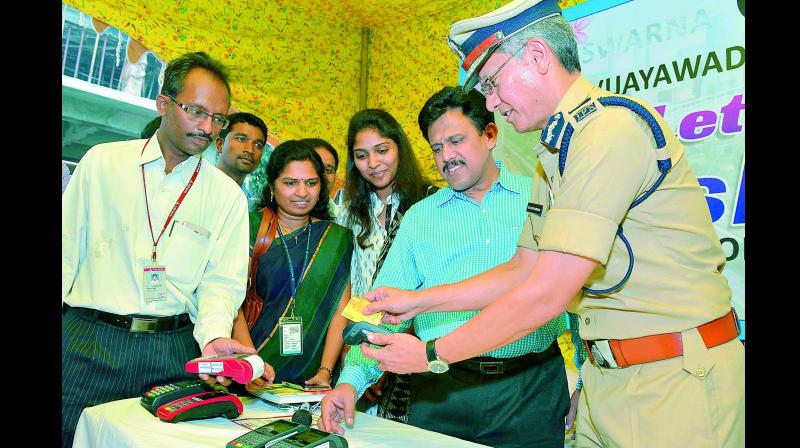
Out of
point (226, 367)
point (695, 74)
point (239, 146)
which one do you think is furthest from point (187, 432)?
point (695, 74)

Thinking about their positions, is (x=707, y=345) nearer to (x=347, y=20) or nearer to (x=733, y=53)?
(x=733, y=53)

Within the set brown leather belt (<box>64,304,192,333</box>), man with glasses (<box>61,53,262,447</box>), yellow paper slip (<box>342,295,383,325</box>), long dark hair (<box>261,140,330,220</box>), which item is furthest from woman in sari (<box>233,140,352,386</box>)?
yellow paper slip (<box>342,295,383,325</box>)

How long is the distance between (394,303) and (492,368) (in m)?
0.45

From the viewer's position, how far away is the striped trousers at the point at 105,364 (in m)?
1.66

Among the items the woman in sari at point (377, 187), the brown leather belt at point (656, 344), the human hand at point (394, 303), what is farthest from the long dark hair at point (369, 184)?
the brown leather belt at point (656, 344)

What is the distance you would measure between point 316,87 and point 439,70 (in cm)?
87

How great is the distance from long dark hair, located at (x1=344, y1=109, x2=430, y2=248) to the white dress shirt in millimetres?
666

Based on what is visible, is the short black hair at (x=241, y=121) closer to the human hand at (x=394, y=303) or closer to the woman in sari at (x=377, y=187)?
the woman in sari at (x=377, y=187)

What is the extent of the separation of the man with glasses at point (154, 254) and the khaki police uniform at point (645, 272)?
3.32 ft

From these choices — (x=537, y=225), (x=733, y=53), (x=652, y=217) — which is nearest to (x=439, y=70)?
(x=733, y=53)

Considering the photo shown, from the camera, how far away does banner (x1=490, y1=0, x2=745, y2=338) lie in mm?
2400

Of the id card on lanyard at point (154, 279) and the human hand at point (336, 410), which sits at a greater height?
the id card on lanyard at point (154, 279)

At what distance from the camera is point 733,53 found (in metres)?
2.41

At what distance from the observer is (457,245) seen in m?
1.83
